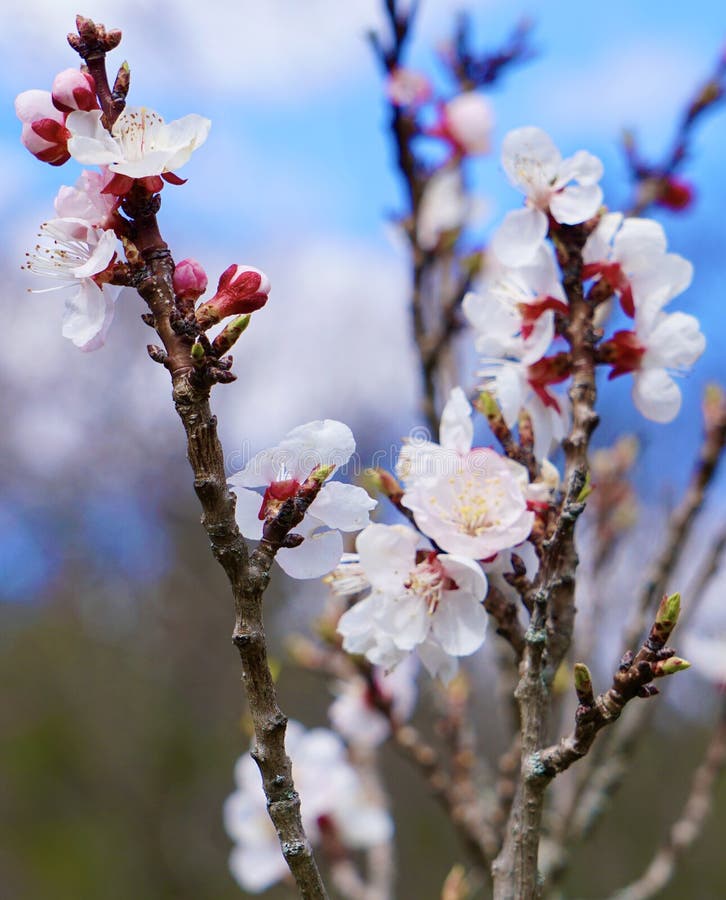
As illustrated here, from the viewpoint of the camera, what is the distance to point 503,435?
1.04 metres

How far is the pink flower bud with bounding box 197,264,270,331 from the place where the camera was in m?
0.84

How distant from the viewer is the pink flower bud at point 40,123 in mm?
869

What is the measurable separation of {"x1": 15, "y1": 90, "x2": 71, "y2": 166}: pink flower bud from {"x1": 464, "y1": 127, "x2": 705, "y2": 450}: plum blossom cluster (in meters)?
0.50

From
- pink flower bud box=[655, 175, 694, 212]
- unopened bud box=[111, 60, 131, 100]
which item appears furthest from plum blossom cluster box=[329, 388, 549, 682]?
pink flower bud box=[655, 175, 694, 212]

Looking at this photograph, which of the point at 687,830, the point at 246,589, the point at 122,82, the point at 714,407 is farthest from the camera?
the point at 687,830

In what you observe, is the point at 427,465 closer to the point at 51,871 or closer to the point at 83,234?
the point at 83,234

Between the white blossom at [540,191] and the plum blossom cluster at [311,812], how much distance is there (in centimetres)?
140

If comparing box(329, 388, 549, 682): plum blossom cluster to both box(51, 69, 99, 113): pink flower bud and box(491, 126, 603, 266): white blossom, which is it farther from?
box(51, 69, 99, 113): pink flower bud

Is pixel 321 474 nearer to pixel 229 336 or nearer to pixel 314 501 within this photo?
pixel 314 501

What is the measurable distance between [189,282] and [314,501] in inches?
9.4

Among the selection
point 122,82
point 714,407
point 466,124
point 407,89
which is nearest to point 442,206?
point 466,124

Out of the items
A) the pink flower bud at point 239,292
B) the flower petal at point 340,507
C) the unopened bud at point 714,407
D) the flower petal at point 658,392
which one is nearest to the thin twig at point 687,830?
the unopened bud at point 714,407

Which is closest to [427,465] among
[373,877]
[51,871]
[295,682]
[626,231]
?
[626,231]

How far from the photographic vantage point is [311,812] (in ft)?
6.78
